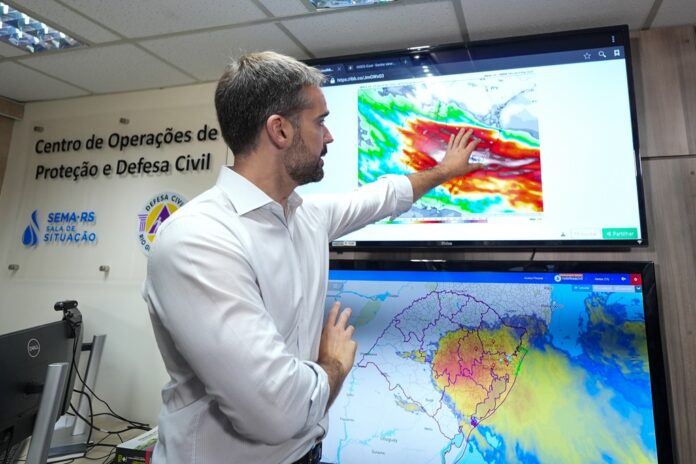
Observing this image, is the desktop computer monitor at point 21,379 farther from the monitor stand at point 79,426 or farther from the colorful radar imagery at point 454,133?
the colorful radar imagery at point 454,133

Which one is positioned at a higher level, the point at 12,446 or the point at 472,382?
the point at 472,382

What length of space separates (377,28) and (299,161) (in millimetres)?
1053

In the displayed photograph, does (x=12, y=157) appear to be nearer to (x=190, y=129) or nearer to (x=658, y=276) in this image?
(x=190, y=129)

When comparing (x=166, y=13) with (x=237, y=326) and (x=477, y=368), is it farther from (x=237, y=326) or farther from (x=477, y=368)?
(x=477, y=368)

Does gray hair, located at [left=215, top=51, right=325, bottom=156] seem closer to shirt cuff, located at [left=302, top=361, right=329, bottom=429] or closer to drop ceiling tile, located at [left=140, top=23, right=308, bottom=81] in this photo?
shirt cuff, located at [left=302, top=361, right=329, bottom=429]

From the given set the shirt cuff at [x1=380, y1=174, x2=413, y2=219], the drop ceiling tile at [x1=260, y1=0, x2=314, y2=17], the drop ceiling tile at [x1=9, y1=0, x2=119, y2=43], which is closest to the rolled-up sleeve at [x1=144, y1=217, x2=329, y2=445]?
the shirt cuff at [x1=380, y1=174, x2=413, y2=219]

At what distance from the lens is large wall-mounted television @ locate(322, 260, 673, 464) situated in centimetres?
134

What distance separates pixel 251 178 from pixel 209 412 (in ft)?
1.79

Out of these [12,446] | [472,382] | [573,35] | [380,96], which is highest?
[573,35]

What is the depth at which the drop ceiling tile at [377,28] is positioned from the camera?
1.68 m

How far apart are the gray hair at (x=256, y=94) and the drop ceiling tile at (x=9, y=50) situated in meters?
1.77

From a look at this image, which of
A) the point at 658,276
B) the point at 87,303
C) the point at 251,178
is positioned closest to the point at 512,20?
the point at 658,276

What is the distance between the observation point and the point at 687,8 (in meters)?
1.55

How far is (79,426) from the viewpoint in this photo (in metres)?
2.03
